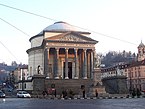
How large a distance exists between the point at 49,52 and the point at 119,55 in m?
103

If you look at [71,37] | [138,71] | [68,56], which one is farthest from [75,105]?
[138,71]

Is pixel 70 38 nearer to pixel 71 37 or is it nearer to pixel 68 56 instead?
pixel 71 37

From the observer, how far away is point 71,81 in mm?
77312

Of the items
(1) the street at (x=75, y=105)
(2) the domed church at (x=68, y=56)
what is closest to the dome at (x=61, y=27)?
(2) the domed church at (x=68, y=56)

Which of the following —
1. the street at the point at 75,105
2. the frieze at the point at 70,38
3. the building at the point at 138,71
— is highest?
the frieze at the point at 70,38

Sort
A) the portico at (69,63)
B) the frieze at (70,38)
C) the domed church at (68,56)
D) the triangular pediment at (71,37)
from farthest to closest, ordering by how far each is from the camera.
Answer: the frieze at (70,38)
the triangular pediment at (71,37)
the portico at (69,63)
the domed church at (68,56)

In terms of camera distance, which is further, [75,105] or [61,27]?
[61,27]

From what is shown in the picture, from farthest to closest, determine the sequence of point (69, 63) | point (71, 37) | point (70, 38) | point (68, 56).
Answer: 1. point (69, 63)
2. point (68, 56)
3. point (71, 37)
4. point (70, 38)

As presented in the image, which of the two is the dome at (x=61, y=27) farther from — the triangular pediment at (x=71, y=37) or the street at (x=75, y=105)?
the street at (x=75, y=105)

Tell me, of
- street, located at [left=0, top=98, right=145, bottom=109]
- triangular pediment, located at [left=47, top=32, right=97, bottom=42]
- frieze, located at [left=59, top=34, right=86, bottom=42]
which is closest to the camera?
street, located at [left=0, top=98, right=145, bottom=109]

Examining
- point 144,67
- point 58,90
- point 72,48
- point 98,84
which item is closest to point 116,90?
point 98,84

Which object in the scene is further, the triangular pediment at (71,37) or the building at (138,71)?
the building at (138,71)

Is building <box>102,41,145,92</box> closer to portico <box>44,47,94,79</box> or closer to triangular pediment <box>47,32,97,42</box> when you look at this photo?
portico <box>44,47,94,79</box>

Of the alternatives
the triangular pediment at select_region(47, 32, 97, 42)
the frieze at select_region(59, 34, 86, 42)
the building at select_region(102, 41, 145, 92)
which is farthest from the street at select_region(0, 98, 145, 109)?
the building at select_region(102, 41, 145, 92)
